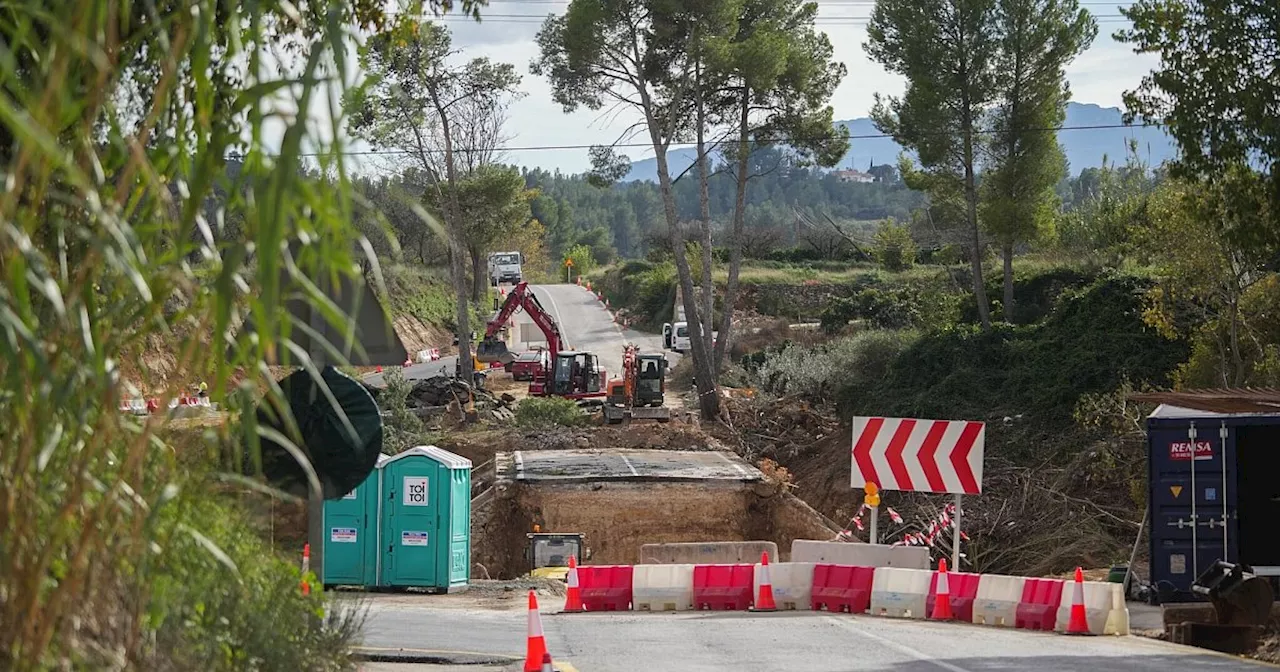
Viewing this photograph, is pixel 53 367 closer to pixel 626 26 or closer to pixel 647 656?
pixel 647 656

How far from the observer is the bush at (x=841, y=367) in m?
46.6

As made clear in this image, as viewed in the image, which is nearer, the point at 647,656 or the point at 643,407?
the point at 647,656

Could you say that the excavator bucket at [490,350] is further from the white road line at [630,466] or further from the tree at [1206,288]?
the tree at [1206,288]

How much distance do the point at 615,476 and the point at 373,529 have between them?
40.1 feet

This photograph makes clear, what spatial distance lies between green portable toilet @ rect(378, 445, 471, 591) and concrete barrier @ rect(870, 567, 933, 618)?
647cm

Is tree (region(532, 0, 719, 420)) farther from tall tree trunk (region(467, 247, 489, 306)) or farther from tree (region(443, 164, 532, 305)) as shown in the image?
tall tree trunk (region(467, 247, 489, 306))

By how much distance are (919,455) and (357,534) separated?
26.5 feet

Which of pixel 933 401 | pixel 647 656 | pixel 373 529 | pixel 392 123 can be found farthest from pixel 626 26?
pixel 647 656

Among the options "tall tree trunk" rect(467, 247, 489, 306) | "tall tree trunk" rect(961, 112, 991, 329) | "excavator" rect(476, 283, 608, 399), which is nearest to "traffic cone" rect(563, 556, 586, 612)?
"tall tree trunk" rect(961, 112, 991, 329)

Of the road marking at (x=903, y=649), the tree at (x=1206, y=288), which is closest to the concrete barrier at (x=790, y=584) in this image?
the road marking at (x=903, y=649)

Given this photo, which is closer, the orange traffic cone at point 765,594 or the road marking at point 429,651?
the road marking at point 429,651

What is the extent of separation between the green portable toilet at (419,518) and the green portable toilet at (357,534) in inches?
4.3

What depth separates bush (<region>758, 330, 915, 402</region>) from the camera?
46562mm

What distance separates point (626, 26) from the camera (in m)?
45.2
